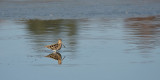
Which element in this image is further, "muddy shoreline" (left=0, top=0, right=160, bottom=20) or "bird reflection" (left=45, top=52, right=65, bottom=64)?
"muddy shoreline" (left=0, top=0, right=160, bottom=20)

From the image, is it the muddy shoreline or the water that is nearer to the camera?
the water

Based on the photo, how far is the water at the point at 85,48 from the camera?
28.3ft

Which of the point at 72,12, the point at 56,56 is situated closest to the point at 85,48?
the point at 56,56

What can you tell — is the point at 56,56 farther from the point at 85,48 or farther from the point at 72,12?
the point at 72,12

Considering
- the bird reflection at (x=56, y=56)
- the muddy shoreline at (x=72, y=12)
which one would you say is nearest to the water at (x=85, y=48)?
the bird reflection at (x=56, y=56)

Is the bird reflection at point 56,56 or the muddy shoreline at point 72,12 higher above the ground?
the bird reflection at point 56,56

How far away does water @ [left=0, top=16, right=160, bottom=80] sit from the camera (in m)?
8.64

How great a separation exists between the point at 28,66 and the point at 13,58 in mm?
1171

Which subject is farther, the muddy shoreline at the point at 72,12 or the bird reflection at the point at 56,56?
the muddy shoreline at the point at 72,12

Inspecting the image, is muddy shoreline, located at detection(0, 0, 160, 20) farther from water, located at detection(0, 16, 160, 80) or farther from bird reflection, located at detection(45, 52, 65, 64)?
bird reflection, located at detection(45, 52, 65, 64)

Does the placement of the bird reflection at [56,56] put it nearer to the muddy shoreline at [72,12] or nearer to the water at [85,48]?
the water at [85,48]

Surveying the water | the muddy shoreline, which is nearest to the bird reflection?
the water

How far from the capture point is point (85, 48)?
1134 cm

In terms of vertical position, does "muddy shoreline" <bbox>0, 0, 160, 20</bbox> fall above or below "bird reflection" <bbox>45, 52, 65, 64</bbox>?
below
